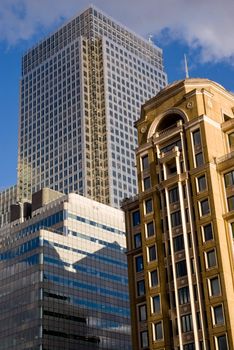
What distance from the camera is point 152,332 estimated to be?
303ft

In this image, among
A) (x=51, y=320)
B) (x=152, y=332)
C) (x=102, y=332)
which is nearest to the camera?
(x=152, y=332)

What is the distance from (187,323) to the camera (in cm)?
8888

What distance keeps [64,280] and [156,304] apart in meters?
58.9

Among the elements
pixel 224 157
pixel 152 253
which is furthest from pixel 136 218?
pixel 224 157

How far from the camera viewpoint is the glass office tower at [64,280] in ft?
472

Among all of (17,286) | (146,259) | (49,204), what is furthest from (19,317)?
(146,259)

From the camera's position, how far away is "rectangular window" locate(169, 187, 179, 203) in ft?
321

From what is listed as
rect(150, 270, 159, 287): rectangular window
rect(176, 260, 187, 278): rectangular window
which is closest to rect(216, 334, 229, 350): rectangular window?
rect(176, 260, 187, 278): rectangular window

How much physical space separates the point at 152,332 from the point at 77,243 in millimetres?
68181

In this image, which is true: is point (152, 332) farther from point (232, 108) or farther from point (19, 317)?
point (19, 317)

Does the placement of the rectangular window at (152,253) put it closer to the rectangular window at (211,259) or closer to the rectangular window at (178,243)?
the rectangular window at (178,243)

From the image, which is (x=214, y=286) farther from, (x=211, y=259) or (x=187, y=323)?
(x=187, y=323)

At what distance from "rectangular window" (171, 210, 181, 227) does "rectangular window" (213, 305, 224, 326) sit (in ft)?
47.3

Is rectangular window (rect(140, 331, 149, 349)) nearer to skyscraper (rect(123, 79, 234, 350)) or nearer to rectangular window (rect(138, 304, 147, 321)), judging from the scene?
skyscraper (rect(123, 79, 234, 350))
